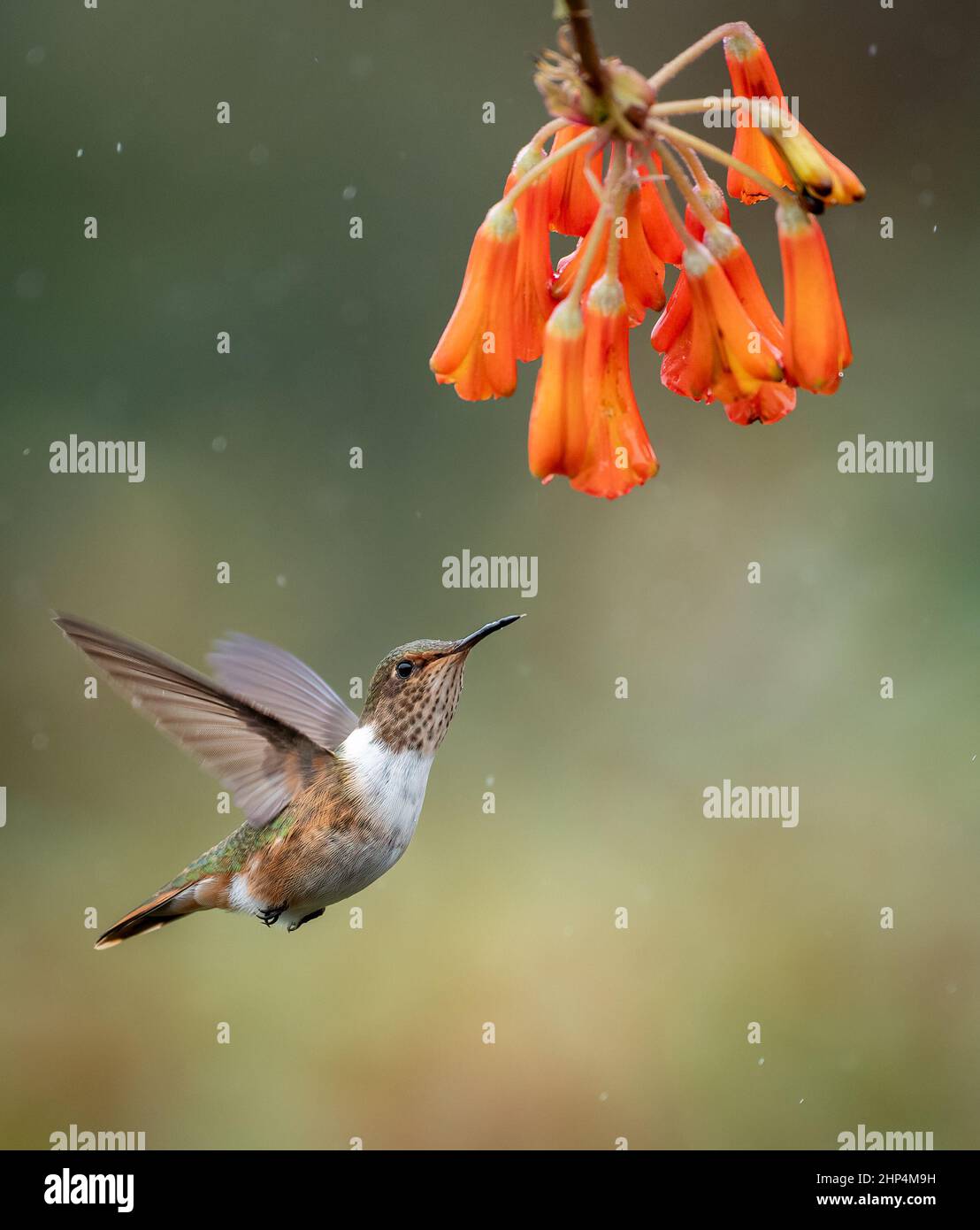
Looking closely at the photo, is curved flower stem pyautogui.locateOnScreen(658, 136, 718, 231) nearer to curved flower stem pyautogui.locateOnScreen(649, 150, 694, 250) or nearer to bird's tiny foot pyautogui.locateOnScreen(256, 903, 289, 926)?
curved flower stem pyautogui.locateOnScreen(649, 150, 694, 250)

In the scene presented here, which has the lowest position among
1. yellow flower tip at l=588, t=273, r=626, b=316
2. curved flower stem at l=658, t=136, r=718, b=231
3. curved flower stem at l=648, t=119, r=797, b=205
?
yellow flower tip at l=588, t=273, r=626, b=316

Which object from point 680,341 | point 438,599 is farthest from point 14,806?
point 680,341

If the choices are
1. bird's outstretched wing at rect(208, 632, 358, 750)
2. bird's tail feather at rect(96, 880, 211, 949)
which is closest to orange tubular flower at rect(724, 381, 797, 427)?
bird's outstretched wing at rect(208, 632, 358, 750)

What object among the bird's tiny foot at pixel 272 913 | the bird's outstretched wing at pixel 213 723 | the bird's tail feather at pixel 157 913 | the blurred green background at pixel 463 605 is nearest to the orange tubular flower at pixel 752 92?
the bird's outstretched wing at pixel 213 723

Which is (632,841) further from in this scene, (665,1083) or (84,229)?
(84,229)

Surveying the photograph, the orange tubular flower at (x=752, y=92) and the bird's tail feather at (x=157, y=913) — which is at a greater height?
the orange tubular flower at (x=752, y=92)

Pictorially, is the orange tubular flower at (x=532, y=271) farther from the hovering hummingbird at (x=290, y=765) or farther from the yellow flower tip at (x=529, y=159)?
the hovering hummingbird at (x=290, y=765)

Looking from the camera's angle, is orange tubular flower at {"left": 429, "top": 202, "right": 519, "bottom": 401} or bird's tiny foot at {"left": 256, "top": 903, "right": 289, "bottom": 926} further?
bird's tiny foot at {"left": 256, "top": 903, "right": 289, "bottom": 926}
